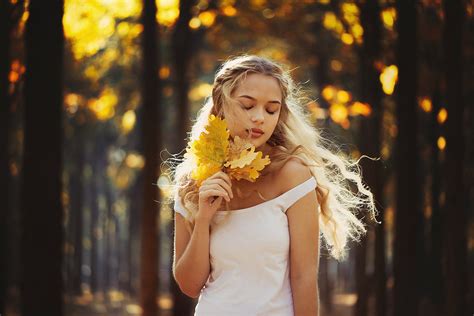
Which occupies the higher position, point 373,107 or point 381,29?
point 381,29

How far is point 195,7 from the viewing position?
18656 mm

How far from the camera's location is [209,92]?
4.53m

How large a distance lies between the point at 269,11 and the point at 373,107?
21.7 feet

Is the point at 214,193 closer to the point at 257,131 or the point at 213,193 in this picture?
the point at 213,193

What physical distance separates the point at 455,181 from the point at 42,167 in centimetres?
572

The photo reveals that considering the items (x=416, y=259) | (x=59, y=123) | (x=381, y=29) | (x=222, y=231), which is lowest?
(x=416, y=259)

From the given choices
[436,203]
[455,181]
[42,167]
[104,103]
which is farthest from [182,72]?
[42,167]

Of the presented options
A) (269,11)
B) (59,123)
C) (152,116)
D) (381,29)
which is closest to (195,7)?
(269,11)

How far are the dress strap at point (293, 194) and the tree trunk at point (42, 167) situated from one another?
15.5ft

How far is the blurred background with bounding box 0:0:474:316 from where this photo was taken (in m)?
8.09

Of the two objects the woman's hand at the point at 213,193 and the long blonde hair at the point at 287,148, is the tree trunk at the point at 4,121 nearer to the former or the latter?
the long blonde hair at the point at 287,148

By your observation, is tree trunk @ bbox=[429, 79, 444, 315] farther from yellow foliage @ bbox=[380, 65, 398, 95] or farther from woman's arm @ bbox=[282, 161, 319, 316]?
woman's arm @ bbox=[282, 161, 319, 316]

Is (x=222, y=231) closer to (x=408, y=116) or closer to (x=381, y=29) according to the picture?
(x=408, y=116)

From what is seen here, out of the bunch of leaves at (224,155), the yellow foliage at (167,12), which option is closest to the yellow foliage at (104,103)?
the yellow foliage at (167,12)
